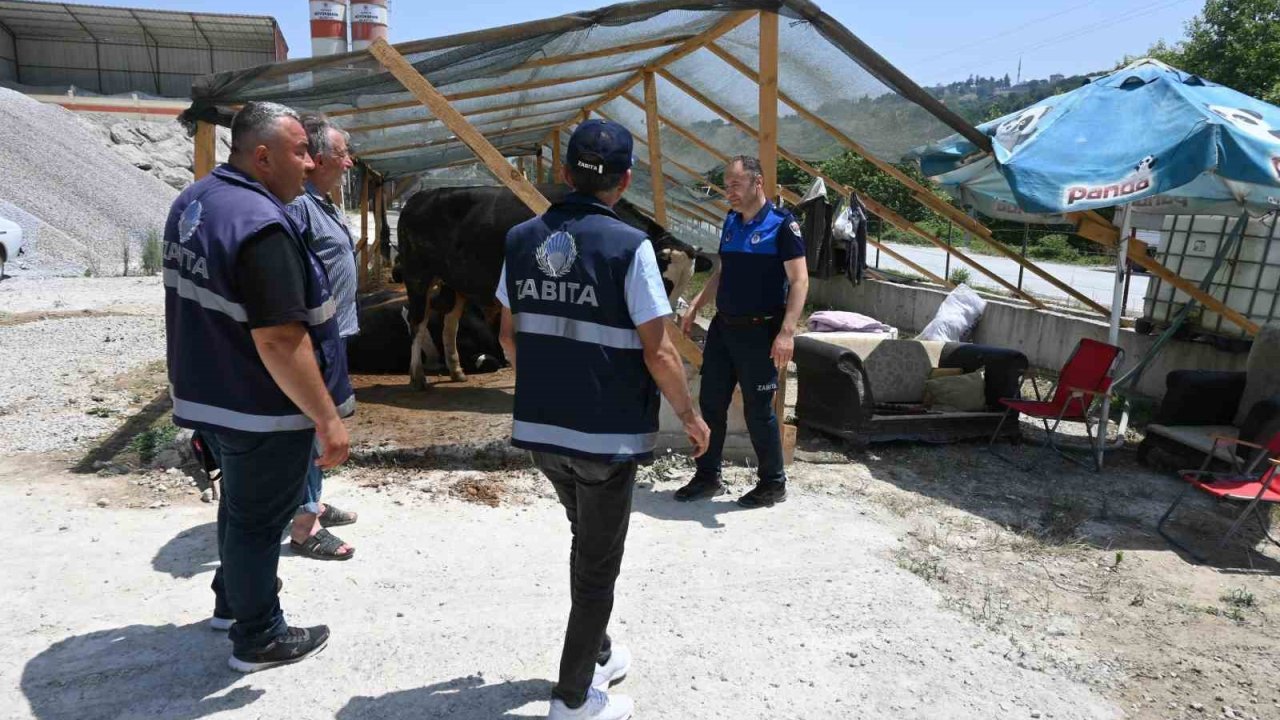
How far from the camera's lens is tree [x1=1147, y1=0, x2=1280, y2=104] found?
26531mm

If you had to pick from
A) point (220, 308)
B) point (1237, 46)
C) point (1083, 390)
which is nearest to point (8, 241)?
point (220, 308)

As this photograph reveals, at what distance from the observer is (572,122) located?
974 cm

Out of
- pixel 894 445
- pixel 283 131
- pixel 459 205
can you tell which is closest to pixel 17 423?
pixel 459 205

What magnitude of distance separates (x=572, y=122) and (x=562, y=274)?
7.73 m

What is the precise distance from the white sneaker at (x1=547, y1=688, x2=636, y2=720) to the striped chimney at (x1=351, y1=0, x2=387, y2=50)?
Result: 20.2 meters

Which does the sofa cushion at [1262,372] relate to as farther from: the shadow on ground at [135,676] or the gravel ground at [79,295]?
the gravel ground at [79,295]

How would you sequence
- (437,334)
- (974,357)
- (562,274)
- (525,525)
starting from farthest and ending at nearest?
(437,334)
(974,357)
(525,525)
(562,274)

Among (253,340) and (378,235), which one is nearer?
(253,340)

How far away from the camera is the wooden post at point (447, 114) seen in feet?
15.1

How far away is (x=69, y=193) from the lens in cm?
1959

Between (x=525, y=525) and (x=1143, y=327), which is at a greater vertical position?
(x=1143, y=327)

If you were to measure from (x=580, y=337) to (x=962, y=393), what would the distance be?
4751 millimetres

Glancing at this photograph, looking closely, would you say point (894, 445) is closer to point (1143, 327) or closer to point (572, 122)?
point (1143, 327)

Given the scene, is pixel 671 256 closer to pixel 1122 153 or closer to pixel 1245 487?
pixel 1122 153
